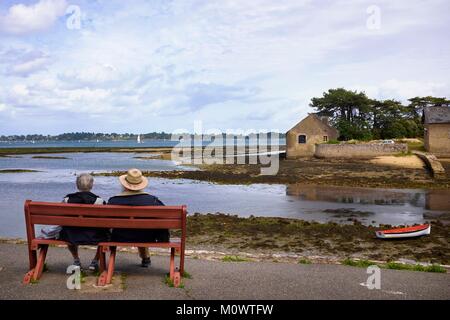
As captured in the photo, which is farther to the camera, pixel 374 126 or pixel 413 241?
pixel 374 126

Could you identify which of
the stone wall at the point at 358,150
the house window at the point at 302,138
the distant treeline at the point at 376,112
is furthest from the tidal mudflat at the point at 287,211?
the distant treeline at the point at 376,112

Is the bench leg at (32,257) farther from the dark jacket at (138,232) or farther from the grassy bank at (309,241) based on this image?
the grassy bank at (309,241)

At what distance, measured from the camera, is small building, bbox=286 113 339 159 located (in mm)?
63469

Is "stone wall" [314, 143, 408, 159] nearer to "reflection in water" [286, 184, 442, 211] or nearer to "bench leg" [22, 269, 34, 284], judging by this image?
"reflection in water" [286, 184, 442, 211]

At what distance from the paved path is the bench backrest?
30.4 inches

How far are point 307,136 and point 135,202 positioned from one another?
58433 millimetres

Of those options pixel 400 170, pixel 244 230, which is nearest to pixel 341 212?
pixel 244 230

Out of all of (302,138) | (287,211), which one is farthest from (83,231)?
(302,138)

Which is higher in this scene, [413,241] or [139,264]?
[139,264]

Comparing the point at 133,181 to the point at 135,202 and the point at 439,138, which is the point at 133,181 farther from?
the point at 439,138

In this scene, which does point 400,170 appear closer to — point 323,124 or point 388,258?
point 323,124

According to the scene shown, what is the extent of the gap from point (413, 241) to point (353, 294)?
9.31m

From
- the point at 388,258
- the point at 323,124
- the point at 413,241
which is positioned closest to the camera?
the point at 388,258
